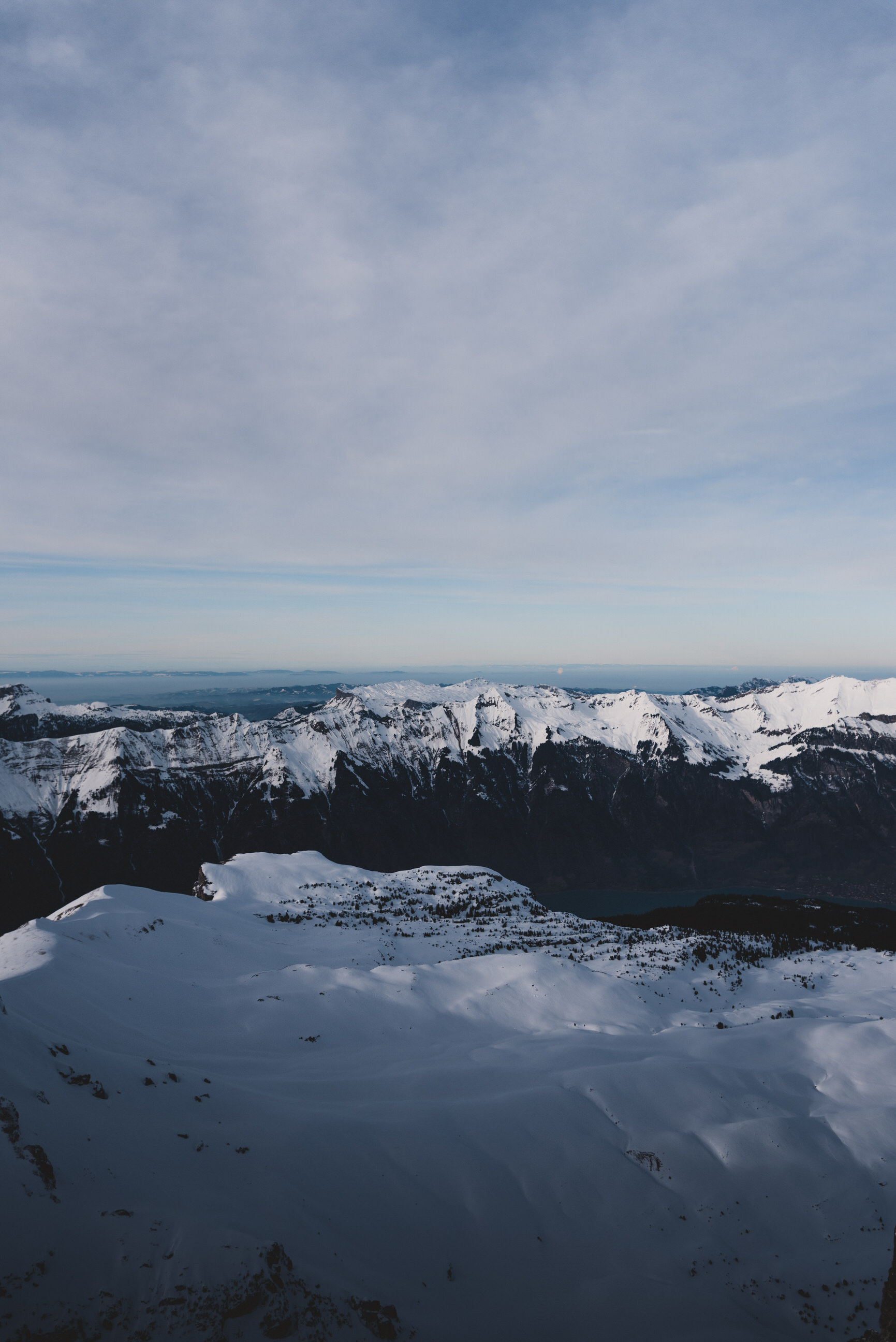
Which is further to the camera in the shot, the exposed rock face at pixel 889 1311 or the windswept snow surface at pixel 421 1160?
the windswept snow surface at pixel 421 1160

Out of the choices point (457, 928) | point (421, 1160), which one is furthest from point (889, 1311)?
point (457, 928)

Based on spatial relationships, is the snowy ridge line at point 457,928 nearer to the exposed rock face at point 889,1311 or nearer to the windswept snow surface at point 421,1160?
the windswept snow surface at point 421,1160

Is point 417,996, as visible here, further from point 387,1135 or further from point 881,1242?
point 881,1242

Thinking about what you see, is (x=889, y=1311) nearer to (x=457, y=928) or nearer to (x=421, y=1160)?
(x=421, y=1160)

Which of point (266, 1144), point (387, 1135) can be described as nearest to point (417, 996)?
point (387, 1135)

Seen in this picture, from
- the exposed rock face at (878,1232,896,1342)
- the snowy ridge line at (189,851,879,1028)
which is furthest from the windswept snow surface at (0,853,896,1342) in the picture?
the snowy ridge line at (189,851,879,1028)

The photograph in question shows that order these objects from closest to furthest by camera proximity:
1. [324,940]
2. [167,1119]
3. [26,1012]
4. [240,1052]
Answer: [167,1119] → [26,1012] → [240,1052] → [324,940]

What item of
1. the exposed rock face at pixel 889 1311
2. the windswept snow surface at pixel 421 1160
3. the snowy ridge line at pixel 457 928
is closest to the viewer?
the exposed rock face at pixel 889 1311

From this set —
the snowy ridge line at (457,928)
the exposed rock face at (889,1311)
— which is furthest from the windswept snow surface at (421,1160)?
the snowy ridge line at (457,928)
